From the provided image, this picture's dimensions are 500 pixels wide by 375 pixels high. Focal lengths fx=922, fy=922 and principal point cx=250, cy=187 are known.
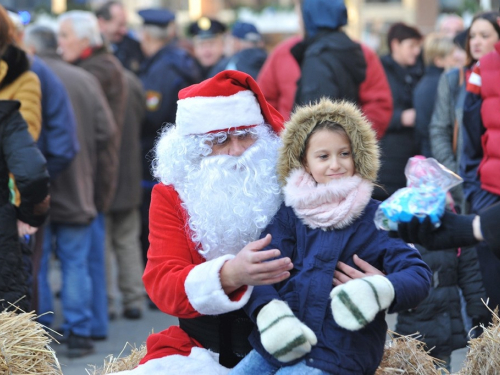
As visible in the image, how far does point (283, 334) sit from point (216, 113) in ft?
3.34

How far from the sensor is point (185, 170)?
3.74 meters

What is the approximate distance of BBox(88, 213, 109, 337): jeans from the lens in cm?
720

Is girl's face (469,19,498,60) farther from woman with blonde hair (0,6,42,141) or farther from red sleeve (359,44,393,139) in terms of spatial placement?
woman with blonde hair (0,6,42,141)

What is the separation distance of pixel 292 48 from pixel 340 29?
0.36 metres

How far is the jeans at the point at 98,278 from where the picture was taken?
7203mm

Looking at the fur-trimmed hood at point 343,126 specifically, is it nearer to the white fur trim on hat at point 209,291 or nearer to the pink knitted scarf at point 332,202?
the pink knitted scarf at point 332,202

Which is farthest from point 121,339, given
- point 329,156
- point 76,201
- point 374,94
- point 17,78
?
point 329,156

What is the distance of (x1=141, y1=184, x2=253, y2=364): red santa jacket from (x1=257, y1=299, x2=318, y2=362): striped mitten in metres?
0.16

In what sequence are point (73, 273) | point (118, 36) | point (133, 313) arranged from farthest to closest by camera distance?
point (118, 36), point (133, 313), point (73, 273)

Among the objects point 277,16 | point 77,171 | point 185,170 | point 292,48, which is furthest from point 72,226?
point 277,16

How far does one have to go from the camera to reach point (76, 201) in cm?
674

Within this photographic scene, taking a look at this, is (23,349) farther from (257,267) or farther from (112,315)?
(112,315)

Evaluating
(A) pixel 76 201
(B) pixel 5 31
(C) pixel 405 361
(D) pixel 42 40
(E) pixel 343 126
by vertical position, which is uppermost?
(B) pixel 5 31

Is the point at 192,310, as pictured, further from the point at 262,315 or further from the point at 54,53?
the point at 54,53
